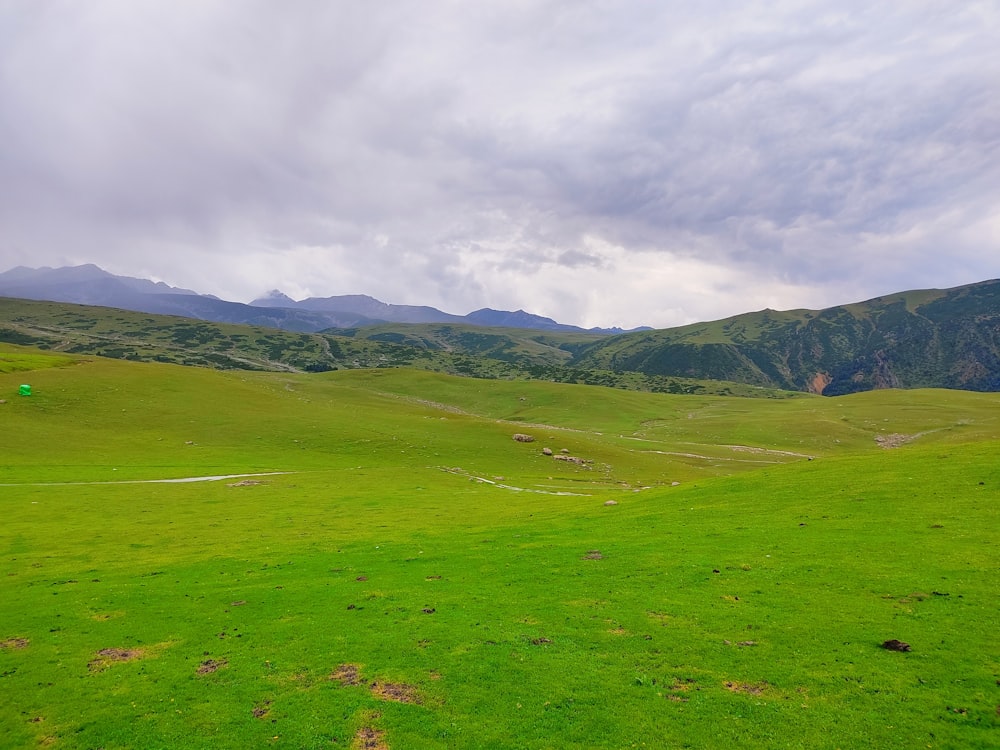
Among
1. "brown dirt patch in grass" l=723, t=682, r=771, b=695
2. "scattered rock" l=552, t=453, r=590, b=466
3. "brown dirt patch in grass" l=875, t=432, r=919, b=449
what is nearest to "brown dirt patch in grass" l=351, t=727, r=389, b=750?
"brown dirt patch in grass" l=723, t=682, r=771, b=695

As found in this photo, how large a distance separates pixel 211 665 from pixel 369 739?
7.15 meters

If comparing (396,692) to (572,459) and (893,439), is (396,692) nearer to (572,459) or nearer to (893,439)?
(572,459)

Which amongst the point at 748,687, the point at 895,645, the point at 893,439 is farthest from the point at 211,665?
the point at 893,439

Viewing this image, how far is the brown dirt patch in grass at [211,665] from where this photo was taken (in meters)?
16.0

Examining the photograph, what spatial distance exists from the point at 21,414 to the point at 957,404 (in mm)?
214034

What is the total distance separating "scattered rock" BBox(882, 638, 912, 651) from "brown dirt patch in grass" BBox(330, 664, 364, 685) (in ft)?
51.4

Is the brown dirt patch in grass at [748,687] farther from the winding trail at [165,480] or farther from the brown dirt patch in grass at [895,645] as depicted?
the winding trail at [165,480]

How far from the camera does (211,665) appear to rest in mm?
16391

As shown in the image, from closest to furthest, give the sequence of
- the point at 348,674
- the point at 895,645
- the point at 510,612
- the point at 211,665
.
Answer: the point at 895,645, the point at 348,674, the point at 211,665, the point at 510,612

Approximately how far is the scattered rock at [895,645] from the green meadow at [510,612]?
0.46 ft

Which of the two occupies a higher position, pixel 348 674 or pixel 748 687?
pixel 748 687

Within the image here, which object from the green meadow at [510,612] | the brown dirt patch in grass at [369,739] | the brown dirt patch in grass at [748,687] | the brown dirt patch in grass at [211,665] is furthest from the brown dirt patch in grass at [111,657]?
the brown dirt patch in grass at [748,687]

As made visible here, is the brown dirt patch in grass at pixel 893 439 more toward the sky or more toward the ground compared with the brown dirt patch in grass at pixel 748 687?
more toward the ground

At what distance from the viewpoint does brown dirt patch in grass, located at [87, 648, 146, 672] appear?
53.9 feet
